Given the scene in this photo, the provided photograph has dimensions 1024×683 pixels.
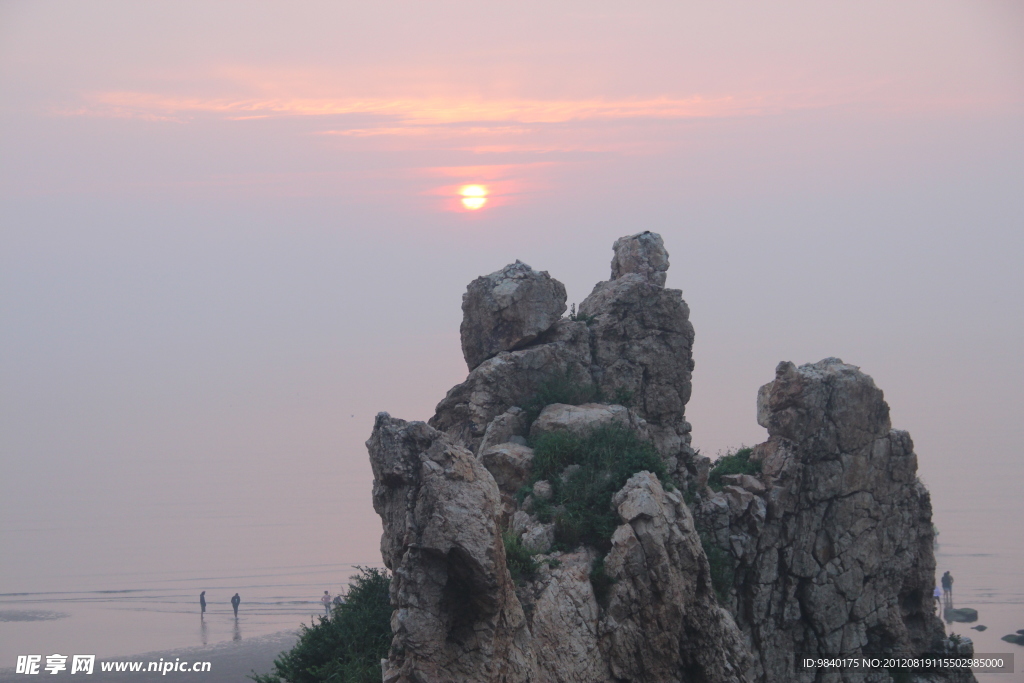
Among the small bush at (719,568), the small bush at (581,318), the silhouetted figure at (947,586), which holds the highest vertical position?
the small bush at (581,318)

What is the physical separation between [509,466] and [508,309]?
472cm

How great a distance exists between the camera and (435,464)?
561 inches

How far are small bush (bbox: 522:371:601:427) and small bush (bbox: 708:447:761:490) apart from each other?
4.10 meters

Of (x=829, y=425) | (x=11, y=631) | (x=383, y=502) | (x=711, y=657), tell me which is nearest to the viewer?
(x=383, y=502)

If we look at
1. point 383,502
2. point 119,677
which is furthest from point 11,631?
point 383,502

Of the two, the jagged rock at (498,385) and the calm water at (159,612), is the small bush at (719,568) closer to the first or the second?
the jagged rock at (498,385)

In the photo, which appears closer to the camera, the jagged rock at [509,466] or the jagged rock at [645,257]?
the jagged rock at [509,466]

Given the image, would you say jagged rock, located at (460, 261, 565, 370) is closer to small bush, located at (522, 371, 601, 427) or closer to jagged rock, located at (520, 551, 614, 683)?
small bush, located at (522, 371, 601, 427)

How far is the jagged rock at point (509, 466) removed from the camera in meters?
20.3

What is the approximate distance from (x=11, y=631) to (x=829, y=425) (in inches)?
1455

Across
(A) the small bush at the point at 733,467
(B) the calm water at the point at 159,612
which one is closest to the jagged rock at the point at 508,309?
(A) the small bush at the point at 733,467

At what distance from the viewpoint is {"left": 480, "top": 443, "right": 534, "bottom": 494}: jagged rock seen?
798 inches

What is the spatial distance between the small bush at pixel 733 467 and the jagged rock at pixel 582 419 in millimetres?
3536

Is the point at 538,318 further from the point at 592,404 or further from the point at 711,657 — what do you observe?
the point at 711,657
